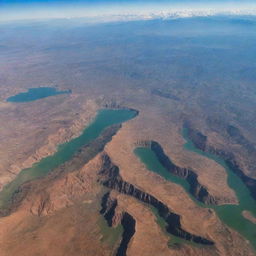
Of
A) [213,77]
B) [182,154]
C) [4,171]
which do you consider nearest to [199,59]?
[213,77]

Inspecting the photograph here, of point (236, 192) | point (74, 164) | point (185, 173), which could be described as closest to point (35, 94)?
point (74, 164)

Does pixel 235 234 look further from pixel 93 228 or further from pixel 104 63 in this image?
pixel 104 63

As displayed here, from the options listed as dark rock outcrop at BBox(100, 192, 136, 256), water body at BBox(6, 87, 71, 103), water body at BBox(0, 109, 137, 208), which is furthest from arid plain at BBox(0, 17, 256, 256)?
water body at BBox(6, 87, 71, 103)

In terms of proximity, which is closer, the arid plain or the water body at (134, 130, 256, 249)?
the arid plain

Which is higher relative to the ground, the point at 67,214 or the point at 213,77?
the point at 67,214

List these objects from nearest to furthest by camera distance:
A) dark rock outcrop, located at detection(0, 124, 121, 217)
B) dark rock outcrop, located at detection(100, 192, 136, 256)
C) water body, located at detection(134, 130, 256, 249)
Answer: dark rock outcrop, located at detection(100, 192, 136, 256) < water body, located at detection(134, 130, 256, 249) < dark rock outcrop, located at detection(0, 124, 121, 217)

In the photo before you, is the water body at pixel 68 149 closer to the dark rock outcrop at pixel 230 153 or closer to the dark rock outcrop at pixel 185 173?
the dark rock outcrop at pixel 185 173

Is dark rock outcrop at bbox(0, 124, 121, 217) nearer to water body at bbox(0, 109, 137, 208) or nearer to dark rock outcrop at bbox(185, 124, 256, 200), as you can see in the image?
water body at bbox(0, 109, 137, 208)
